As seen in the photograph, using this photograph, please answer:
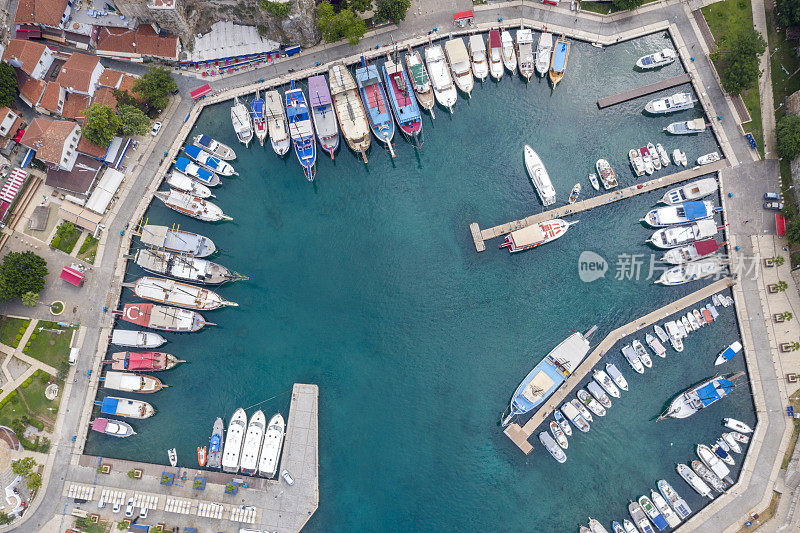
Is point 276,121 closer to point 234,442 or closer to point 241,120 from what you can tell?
point 241,120

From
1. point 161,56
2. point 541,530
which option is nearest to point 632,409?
point 541,530

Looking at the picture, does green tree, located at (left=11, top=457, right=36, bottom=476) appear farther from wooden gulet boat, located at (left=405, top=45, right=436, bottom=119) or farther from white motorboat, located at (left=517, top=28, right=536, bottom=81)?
white motorboat, located at (left=517, top=28, right=536, bottom=81)

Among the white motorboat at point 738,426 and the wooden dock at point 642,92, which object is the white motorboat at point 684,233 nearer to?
the wooden dock at point 642,92

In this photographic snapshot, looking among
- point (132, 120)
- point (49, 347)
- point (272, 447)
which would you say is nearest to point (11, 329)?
point (49, 347)

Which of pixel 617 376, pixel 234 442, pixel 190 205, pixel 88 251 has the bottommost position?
pixel 234 442

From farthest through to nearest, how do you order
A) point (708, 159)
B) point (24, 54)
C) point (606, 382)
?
1. point (708, 159)
2. point (24, 54)
3. point (606, 382)

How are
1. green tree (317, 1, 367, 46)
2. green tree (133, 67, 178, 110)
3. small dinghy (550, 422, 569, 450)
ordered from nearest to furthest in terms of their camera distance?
small dinghy (550, 422, 569, 450), green tree (317, 1, 367, 46), green tree (133, 67, 178, 110)

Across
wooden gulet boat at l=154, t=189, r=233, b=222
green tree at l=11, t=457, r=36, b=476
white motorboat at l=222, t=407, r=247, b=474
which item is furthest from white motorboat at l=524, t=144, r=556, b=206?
green tree at l=11, t=457, r=36, b=476
